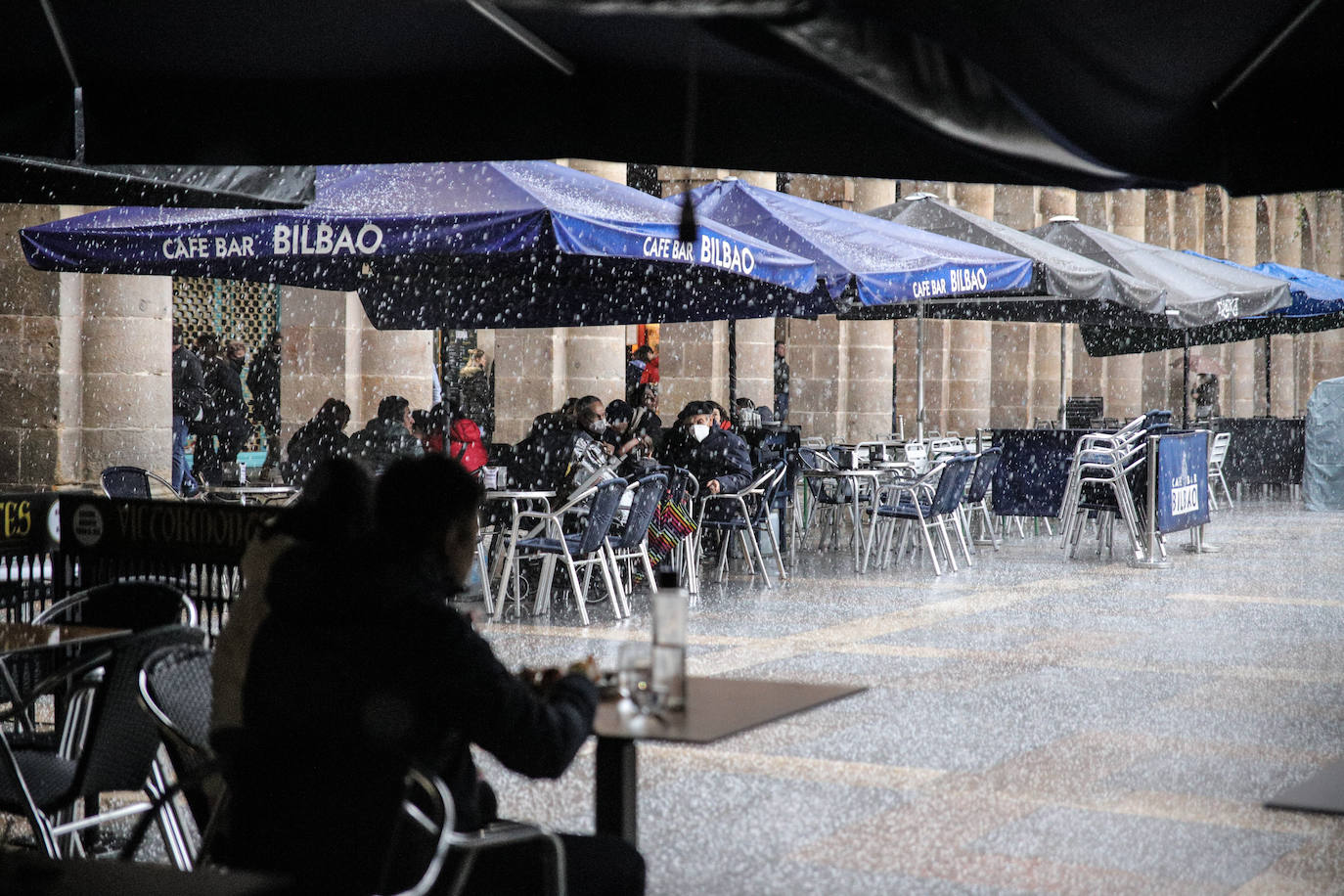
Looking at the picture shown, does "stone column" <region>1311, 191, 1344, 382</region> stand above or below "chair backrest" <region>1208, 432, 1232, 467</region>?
above

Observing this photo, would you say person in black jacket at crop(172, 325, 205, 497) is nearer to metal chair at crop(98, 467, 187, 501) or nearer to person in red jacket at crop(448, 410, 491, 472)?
person in red jacket at crop(448, 410, 491, 472)

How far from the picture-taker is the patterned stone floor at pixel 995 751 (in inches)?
191

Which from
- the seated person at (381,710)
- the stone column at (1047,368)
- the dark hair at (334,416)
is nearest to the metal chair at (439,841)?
the seated person at (381,710)

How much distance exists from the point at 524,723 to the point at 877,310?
15.9 m

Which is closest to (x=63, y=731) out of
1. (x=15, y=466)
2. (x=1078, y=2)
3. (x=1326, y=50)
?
(x=1078, y=2)

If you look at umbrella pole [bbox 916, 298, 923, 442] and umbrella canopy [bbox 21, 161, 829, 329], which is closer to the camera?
umbrella canopy [bbox 21, 161, 829, 329]

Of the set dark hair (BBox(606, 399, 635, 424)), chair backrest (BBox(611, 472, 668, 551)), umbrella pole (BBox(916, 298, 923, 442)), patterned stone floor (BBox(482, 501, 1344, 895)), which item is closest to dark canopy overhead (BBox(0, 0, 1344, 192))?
patterned stone floor (BBox(482, 501, 1344, 895))

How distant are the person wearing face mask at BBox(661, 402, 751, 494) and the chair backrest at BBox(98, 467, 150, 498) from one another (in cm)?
439

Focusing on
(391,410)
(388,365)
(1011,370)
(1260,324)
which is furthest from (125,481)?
(1011,370)

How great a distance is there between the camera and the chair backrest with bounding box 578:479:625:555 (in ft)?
33.2

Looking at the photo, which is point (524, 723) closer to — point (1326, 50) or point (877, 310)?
point (1326, 50)

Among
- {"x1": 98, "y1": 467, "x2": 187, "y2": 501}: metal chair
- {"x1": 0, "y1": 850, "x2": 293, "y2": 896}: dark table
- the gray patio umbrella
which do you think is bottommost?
{"x1": 0, "y1": 850, "x2": 293, "y2": 896}: dark table

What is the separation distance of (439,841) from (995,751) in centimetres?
413

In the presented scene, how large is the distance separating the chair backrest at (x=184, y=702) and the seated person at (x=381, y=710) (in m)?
0.85
